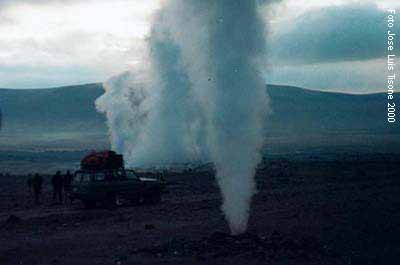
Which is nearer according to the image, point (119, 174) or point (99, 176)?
point (99, 176)

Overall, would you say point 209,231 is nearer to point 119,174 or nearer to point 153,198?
point 119,174

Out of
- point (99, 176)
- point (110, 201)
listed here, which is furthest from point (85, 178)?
point (110, 201)

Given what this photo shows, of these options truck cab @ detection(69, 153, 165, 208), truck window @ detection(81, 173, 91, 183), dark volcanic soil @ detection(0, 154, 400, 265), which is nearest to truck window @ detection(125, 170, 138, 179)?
truck cab @ detection(69, 153, 165, 208)

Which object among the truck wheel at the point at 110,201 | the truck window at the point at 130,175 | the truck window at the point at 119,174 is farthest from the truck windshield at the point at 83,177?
the truck window at the point at 130,175

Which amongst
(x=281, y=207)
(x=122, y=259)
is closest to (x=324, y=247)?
(x=122, y=259)

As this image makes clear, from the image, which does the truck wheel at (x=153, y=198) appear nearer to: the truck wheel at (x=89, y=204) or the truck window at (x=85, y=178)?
the truck wheel at (x=89, y=204)

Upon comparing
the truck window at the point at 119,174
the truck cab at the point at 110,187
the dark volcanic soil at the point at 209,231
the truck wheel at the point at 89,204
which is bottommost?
the dark volcanic soil at the point at 209,231

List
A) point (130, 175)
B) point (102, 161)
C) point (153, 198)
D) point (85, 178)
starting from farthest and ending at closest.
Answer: point (153, 198)
point (130, 175)
point (102, 161)
point (85, 178)

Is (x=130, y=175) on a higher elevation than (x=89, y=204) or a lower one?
higher
